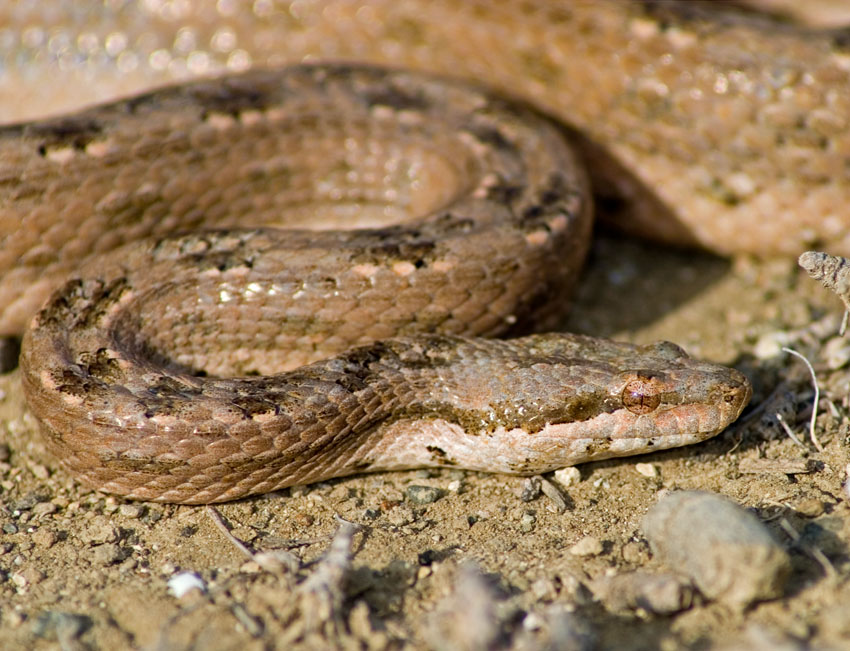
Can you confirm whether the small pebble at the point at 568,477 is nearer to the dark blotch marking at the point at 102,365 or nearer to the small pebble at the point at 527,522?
the small pebble at the point at 527,522

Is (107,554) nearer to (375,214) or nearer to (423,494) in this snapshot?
(423,494)

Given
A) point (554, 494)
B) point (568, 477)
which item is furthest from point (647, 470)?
point (554, 494)

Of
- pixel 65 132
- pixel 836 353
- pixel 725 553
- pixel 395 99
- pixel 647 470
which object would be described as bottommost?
pixel 647 470

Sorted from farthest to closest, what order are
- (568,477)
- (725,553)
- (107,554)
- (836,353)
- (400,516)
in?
1. (836,353)
2. (568,477)
3. (400,516)
4. (107,554)
5. (725,553)

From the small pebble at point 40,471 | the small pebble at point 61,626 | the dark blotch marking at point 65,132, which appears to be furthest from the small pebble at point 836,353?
the dark blotch marking at point 65,132

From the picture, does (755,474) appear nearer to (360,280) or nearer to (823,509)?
(823,509)

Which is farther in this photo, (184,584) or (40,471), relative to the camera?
(40,471)

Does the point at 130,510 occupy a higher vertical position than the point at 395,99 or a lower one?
lower
